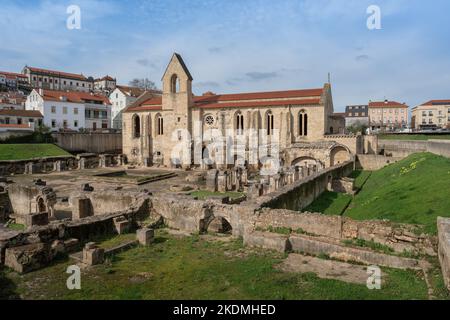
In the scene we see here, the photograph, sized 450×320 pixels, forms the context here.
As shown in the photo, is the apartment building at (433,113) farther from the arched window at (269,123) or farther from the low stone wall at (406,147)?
the arched window at (269,123)

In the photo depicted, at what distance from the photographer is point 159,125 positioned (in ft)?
172

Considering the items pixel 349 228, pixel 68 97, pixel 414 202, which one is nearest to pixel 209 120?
pixel 68 97

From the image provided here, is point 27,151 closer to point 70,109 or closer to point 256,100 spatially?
point 70,109

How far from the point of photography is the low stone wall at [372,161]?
39406 millimetres

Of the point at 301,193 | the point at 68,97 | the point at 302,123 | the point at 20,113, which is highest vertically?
the point at 68,97

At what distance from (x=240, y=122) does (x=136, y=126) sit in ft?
61.3

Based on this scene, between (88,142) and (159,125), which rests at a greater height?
(159,125)

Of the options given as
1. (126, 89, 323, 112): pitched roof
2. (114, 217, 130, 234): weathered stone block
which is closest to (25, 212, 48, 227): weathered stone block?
(114, 217, 130, 234): weathered stone block

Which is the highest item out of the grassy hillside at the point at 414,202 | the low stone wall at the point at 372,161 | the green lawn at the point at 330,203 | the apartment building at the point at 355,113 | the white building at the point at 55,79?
the white building at the point at 55,79

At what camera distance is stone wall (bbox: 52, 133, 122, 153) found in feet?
167

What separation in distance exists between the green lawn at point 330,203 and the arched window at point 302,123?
672 inches

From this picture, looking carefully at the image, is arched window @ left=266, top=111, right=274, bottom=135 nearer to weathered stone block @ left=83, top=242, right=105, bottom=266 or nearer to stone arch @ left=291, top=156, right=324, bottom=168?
stone arch @ left=291, top=156, right=324, bottom=168

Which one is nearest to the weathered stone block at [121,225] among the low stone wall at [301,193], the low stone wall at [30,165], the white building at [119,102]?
the low stone wall at [301,193]
